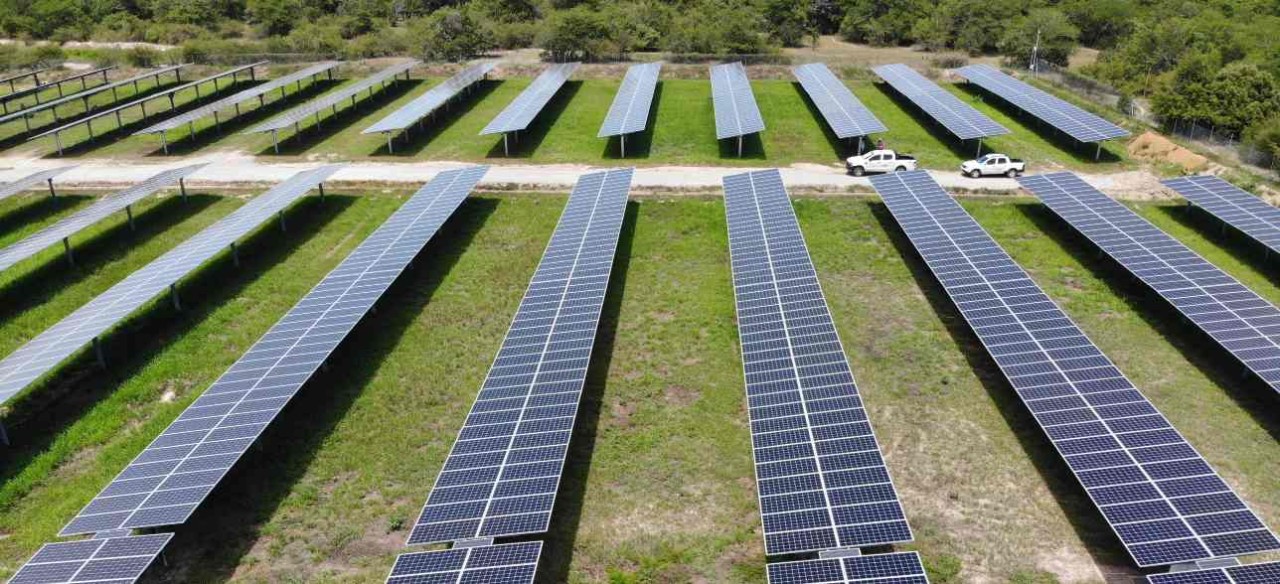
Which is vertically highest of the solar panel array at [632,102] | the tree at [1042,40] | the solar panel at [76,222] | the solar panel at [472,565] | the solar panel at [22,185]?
the tree at [1042,40]

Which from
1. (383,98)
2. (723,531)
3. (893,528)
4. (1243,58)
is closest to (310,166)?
(383,98)

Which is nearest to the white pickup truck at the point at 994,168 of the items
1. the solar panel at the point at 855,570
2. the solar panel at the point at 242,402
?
the solar panel at the point at 242,402

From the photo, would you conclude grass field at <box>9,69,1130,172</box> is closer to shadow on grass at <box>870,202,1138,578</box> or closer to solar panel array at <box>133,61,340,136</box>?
solar panel array at <box>133,61,340,136</box>

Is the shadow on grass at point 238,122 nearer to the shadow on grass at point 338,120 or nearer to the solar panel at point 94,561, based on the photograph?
the shadow on grass at point 338,120

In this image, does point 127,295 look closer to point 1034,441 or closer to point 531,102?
point 1034,441

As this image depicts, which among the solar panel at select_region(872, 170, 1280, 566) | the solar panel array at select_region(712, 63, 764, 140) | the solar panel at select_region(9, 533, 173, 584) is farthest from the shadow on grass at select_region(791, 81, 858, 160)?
the solar panel at select_region(9, 533, 173, 584)

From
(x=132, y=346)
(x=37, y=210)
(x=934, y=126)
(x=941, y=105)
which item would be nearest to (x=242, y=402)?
(x=132, y=346)
